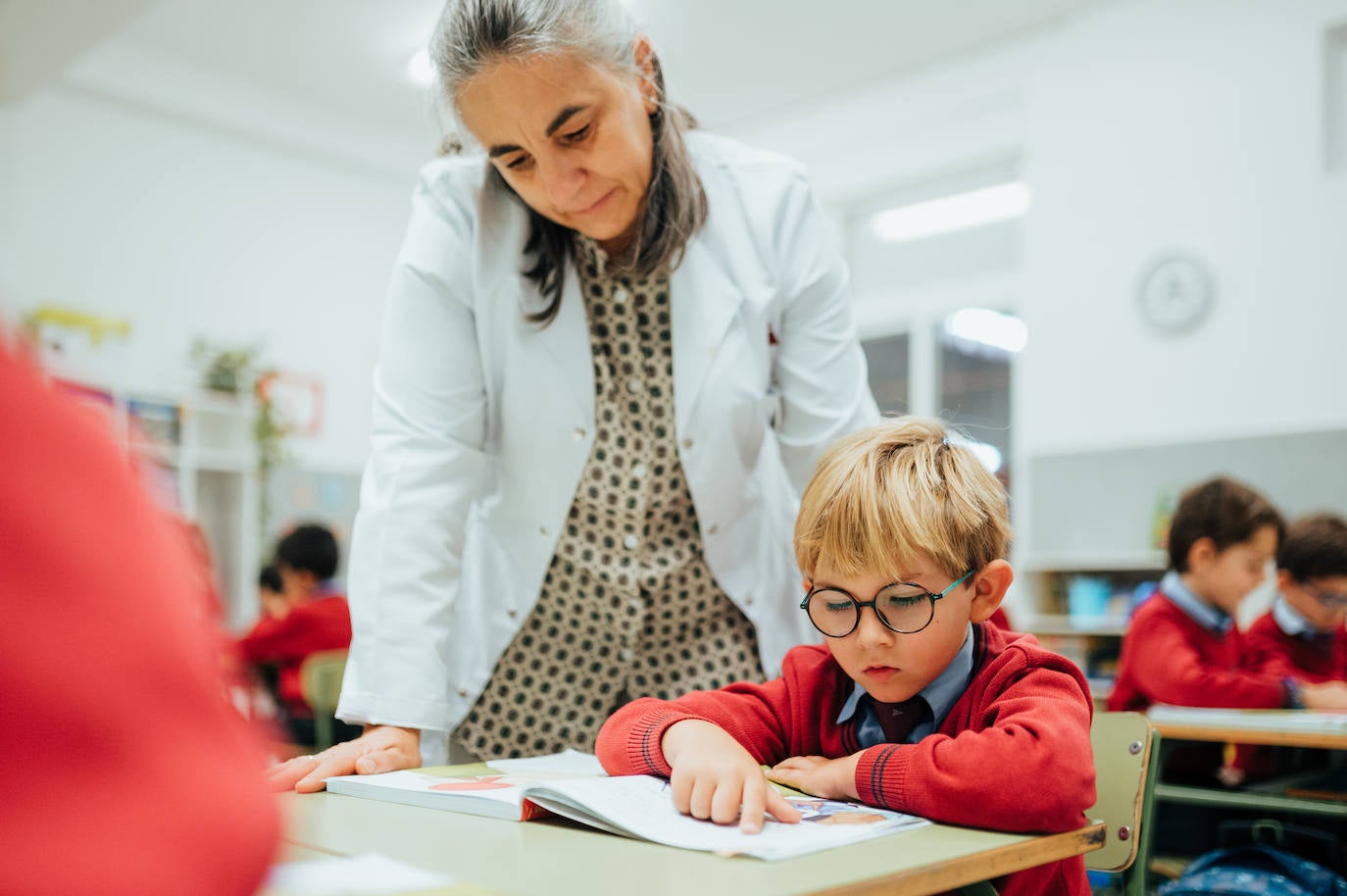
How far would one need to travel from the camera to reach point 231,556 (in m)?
6.25

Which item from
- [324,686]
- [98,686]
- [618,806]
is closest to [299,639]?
[324,686]

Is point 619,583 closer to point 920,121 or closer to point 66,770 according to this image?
point 66,770

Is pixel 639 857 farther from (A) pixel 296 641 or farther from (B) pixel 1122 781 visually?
(A) pixel 296 641

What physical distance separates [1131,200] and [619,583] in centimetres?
475

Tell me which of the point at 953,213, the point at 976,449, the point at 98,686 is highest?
the point at 953,213

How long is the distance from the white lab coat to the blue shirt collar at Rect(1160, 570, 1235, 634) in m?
1.64

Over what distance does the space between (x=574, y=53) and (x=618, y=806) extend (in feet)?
2.54

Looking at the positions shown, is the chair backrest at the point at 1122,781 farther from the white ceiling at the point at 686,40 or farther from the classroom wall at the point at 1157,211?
the white ceiling at the point at 686,40

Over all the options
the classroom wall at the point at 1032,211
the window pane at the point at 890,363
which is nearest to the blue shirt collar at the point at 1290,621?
the classroom wall at the point at 1032,211

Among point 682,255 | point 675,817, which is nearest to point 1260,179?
point 682,255

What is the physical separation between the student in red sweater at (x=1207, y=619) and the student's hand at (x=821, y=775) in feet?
6.09

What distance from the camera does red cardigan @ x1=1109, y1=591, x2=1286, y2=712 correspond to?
260 centimetres

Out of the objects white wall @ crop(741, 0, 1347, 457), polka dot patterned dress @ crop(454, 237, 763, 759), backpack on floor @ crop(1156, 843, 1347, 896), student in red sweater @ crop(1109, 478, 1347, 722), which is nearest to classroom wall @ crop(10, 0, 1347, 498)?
white wall @ crop(741, 0, 1347, 457)

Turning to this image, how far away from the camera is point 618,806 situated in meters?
0.87
